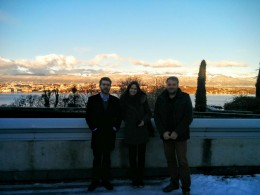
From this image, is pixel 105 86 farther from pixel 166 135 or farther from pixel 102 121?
pixel 166 135

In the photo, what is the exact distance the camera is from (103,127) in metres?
4.58

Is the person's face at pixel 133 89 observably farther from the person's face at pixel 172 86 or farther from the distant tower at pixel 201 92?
the distant tower at pixel 201 92

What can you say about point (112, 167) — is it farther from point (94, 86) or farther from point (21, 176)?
point (94, 86)

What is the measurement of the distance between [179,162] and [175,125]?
55cm

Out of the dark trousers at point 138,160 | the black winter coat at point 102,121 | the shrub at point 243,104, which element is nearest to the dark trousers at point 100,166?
the black winter coat at point 102,121

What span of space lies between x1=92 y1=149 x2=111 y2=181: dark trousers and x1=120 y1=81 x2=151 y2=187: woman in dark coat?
36cm

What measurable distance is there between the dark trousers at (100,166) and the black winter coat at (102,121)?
0.12 m

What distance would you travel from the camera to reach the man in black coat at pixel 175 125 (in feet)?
14.1

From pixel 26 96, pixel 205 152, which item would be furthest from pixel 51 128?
pixel 26 96

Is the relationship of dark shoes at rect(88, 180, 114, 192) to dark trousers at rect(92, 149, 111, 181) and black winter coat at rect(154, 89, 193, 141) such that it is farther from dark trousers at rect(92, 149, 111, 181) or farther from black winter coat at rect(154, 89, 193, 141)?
black winter coat at rect(154, 89, 193, 141)

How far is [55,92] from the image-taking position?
30.6m

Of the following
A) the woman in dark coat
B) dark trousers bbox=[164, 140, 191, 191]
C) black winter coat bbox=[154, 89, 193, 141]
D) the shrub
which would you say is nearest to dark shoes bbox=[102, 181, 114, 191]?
the woman in dark coat

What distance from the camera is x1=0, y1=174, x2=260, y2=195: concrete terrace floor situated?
4.45 metres

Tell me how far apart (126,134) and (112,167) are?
752 millimetres
